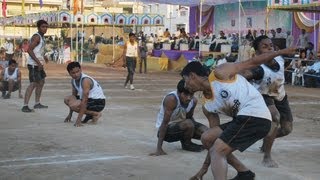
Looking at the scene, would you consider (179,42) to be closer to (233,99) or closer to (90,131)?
(90,131)

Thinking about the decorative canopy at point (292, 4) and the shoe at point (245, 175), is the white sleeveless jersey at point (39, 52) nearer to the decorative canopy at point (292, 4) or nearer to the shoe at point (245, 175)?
the shoe at point (245, 175)

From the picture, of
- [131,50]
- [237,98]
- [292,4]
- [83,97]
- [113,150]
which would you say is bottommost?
[113,150]

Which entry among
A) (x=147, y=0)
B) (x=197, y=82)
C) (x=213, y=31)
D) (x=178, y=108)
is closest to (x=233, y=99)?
(x=197, y=82)

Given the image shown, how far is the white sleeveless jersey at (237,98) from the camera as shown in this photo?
4.81 meters

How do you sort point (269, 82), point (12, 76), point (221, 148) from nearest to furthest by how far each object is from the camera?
point (221, 148), point (269, 82), point (12, 76)

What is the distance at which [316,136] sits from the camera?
28.2 ft

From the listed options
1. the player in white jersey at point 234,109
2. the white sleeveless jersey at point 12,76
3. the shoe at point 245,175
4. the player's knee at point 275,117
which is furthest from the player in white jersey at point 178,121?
the white sleeveless jersey at point 12,76

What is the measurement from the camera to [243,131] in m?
4.86

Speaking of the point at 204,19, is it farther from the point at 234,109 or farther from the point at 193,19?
the point at 234,109

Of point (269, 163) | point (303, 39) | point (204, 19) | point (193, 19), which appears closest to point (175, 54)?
point (204, 19)

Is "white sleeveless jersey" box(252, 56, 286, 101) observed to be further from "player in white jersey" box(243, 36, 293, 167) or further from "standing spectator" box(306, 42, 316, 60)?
"standing spectator" box(306, 42, 316, 60)

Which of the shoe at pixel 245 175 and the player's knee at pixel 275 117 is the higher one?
the player's knee at pixel 275 117

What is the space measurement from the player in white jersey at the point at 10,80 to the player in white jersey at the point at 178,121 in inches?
289

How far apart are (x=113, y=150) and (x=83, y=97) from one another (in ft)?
6.61
